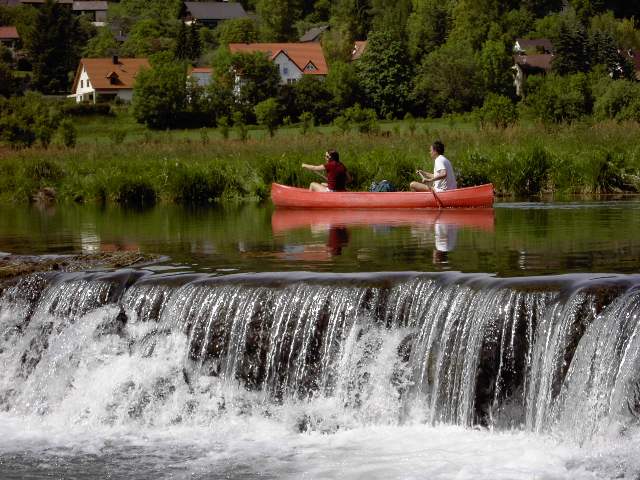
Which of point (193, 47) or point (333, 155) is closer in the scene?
point (333, 155)

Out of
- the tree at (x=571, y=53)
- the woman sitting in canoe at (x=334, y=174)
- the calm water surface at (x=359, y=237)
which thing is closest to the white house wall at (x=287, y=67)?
the tree at (x=571, y=53)

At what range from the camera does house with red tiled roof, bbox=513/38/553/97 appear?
369 ft

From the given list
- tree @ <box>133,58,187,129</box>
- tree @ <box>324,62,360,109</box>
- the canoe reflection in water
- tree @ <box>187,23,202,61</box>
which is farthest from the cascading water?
tree @ <box>187,23,202,61</box>

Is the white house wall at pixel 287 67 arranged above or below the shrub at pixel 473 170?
above

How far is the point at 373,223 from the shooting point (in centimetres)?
2364

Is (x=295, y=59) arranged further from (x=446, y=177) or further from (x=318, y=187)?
(x=446, y=177)

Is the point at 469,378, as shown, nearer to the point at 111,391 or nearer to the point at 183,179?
the point at 111,391

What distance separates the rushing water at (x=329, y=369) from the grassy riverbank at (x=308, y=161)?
46.8ft

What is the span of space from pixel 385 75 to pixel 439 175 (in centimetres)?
7389

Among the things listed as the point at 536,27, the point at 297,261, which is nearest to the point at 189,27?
the point at 536,27

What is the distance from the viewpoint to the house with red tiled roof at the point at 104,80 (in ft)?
407

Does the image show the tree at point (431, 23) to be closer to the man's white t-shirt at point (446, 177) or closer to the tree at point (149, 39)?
the tree at point (149, 39)

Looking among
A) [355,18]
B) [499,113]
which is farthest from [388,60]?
[355,18]

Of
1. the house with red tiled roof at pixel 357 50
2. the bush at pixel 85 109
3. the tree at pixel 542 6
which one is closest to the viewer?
the bush at pixel 85 109
